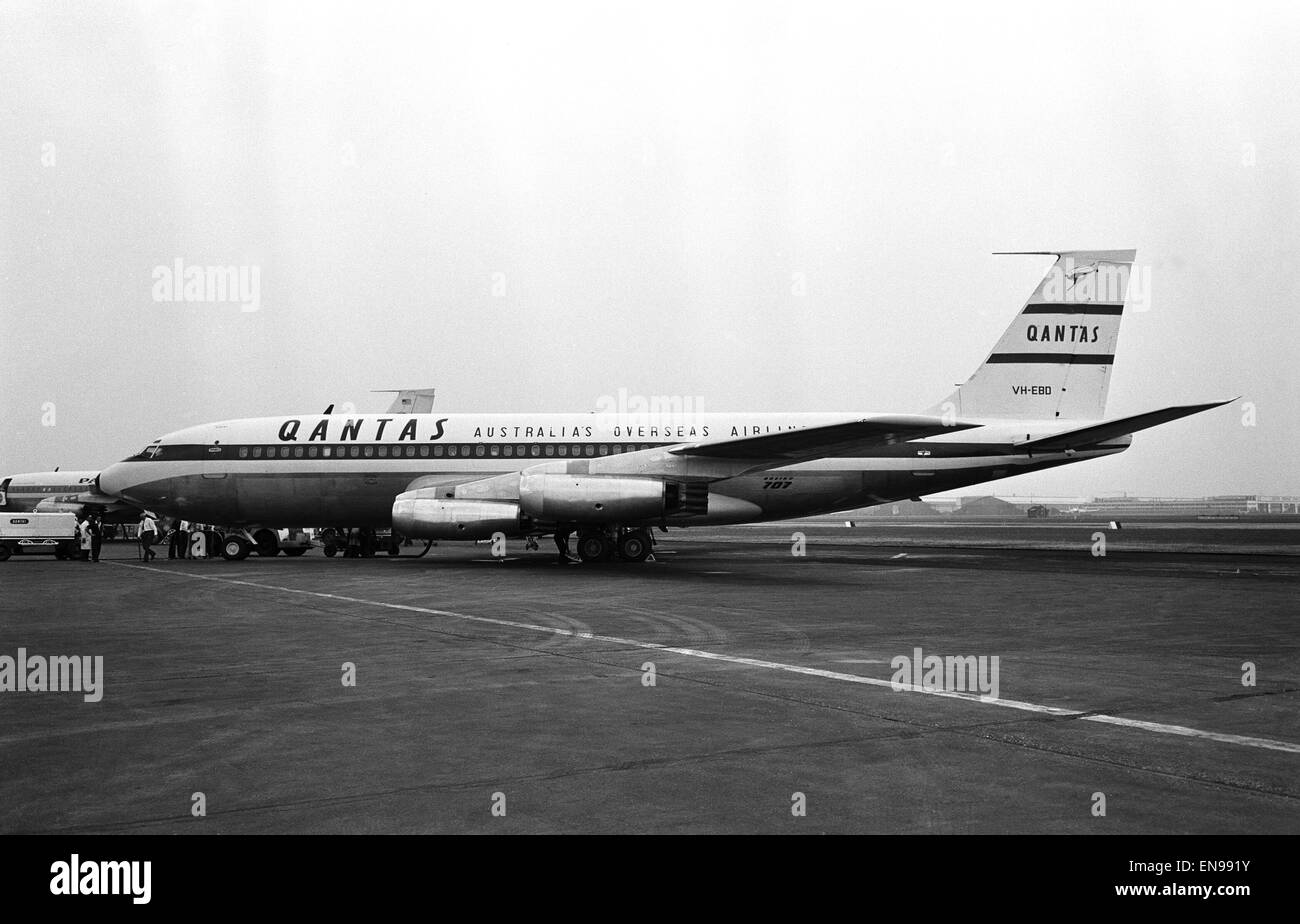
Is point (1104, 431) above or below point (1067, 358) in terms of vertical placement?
below

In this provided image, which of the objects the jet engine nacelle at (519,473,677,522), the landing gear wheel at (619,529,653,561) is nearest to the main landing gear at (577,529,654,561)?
the landing gear wheel at (619,529,653,561)

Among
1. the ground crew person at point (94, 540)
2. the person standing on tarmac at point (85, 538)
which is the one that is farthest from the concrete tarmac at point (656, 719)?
the person standing on tarmac at point (85, 538)

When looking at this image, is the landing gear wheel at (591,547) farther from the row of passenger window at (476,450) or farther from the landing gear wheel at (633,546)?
the row of passenger window at (476,450)

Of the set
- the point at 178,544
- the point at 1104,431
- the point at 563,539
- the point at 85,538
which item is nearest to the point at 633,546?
the point at 563,539

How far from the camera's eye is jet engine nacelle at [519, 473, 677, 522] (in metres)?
23.1

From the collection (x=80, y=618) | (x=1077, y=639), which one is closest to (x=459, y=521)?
(x=80, y=618)

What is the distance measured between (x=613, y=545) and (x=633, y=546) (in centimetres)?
52

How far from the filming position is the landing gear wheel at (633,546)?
84.7 ft

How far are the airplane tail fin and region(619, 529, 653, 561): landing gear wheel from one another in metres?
9.57

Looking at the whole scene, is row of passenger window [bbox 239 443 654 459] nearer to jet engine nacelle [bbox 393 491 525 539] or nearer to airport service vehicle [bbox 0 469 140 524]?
jet engine nacelle [bbox 393 491 525 539]

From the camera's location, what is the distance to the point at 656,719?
6.95 m

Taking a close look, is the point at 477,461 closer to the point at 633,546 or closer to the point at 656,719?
the point at 633,546

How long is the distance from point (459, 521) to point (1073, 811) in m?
20.1

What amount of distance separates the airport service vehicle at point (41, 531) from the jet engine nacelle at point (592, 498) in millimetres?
18596
